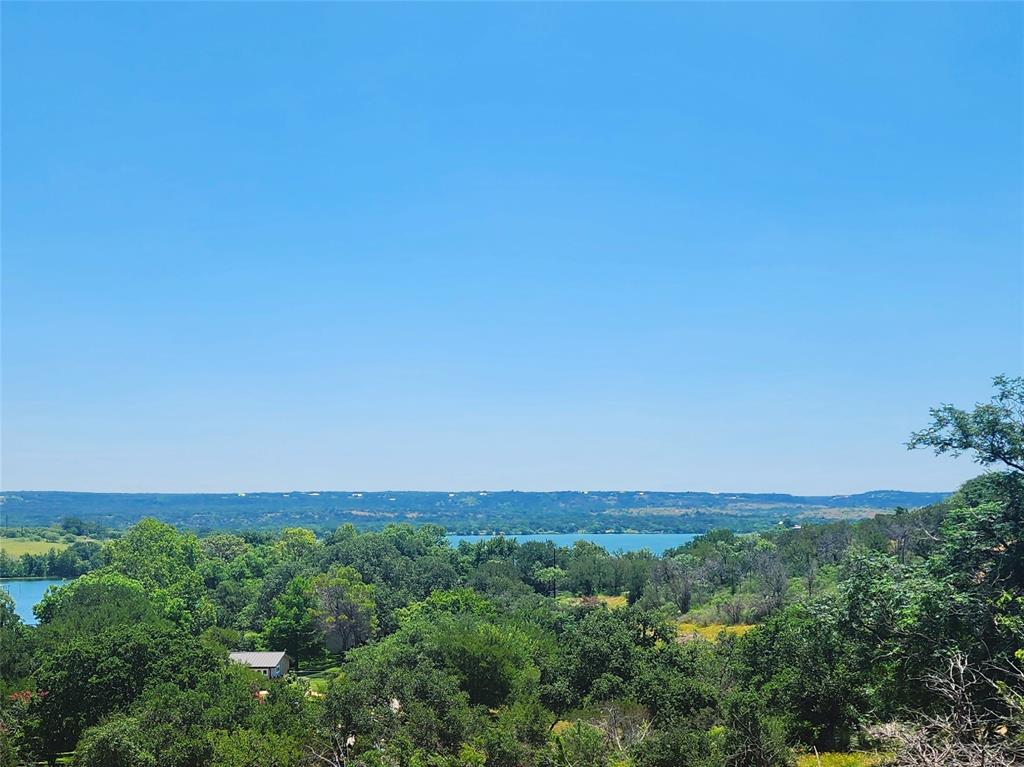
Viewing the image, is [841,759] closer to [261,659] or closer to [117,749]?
[117,749]

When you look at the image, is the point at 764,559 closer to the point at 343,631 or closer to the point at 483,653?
the point at 343,631

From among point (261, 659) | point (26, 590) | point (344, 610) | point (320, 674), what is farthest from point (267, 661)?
point (26, 590)

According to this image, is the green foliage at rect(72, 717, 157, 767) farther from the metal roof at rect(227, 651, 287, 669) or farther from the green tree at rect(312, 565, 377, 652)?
the green tree at rect(312, 565, 377, 652)

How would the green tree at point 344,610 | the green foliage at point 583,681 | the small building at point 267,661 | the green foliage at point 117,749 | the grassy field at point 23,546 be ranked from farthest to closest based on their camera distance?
the grassy field at point 23,546, the green tree at point 344,610, the small building at point 267,661, the green foliage at point 117,749, the green foliage at point 583,681

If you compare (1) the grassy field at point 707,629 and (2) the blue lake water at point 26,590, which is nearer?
(1) the grassy field at point 707,629

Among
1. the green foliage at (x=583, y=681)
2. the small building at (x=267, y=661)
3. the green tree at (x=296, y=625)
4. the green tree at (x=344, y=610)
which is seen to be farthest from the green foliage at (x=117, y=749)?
the green tree at (x=344, y=610)

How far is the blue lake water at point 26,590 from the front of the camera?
84119mm

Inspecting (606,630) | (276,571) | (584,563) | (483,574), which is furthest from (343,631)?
(584,563)

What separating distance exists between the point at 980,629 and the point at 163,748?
21.6 meters

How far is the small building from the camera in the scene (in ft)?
144

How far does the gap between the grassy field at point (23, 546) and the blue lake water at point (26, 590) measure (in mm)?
10707

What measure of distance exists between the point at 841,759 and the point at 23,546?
16447 centimetres

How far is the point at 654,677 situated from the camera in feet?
86.4

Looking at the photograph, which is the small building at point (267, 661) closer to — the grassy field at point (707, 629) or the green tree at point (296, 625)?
the green tree at point (296, 625)
